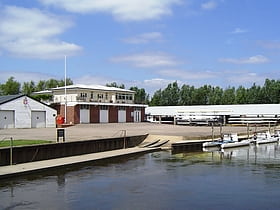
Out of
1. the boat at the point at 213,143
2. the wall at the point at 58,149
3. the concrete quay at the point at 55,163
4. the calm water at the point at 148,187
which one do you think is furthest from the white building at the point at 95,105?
the calm water at the point at 148,187

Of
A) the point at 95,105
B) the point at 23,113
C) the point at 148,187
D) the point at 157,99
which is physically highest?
the point at 157,99

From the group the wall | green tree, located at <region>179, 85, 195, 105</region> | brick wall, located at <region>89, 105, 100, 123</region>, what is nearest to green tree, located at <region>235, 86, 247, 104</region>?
green tree, located at <region>179, 85, 195, 105</region>

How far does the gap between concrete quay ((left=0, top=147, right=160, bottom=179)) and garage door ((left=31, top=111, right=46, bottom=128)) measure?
25.4m

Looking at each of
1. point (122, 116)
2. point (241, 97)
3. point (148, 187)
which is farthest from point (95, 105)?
point (241, 97)

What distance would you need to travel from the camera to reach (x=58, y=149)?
27.4 metres

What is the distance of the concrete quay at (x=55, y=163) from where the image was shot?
2126cm

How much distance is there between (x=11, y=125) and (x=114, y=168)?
30739 mm

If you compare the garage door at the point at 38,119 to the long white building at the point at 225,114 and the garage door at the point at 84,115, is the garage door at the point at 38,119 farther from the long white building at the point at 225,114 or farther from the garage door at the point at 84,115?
the long white building at the point at 225,114

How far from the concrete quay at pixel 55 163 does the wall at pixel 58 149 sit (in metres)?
0.45

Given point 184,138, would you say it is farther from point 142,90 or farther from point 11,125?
point 142,90

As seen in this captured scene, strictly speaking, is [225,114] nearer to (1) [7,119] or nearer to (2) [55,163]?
(1) [7,119]

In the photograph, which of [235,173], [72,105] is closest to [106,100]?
[72,105]

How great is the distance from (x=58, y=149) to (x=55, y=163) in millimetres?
2744

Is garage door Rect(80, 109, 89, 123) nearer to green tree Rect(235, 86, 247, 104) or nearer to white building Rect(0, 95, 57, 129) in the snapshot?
white building Rect(0, 95, 57, 129)
